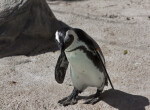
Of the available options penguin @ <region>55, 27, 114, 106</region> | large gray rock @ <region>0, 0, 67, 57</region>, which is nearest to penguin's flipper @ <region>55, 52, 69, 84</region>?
penguin @ <region>55, 27, 114, 106</region>

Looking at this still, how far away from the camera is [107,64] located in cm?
290

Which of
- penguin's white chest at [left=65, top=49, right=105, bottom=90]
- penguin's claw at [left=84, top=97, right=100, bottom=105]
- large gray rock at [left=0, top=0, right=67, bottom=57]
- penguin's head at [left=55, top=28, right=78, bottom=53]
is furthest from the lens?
large gray rock at [left=0, top=0, right=67, bottom=57]

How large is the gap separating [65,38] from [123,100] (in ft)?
2.25

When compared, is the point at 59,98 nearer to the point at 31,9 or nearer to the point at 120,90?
the point at 120,90

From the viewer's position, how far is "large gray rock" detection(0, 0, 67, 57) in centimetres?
306

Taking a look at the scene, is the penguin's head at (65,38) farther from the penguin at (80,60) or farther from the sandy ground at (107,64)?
the sandy ground at (107,64)

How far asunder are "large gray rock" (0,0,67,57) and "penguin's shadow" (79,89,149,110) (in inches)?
41.1

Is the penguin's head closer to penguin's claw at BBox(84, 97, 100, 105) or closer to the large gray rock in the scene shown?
penguin's claw at BBox(84, 97, 100, 105)

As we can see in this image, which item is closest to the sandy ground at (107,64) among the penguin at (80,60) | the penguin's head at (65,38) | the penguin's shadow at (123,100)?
the penguin's shadow at (123,100)

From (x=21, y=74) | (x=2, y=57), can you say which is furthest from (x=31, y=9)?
(x=21, y=74)

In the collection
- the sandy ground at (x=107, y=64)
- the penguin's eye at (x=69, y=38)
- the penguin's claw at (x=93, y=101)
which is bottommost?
the sandy ground at (x=107, y=64)

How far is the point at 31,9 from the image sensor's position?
10.7 feet

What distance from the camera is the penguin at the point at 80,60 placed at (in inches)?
73.6

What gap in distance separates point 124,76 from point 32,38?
1.07 meters
